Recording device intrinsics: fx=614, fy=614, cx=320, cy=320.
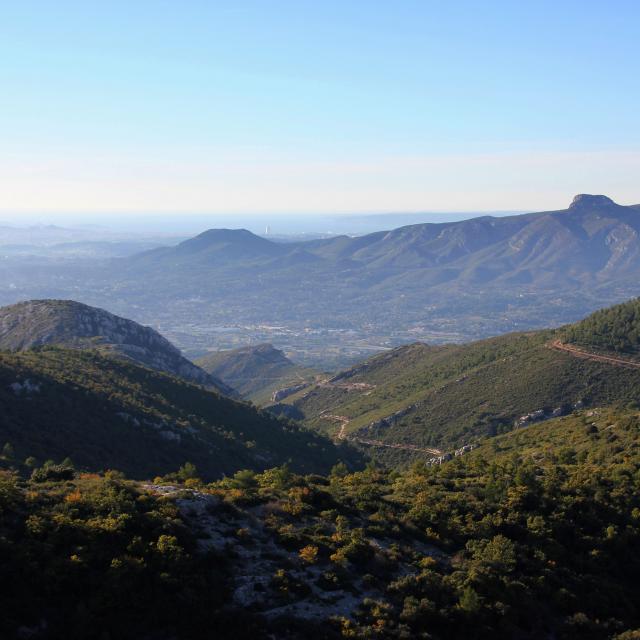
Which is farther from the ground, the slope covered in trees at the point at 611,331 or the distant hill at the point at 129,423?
the slope covered in trees at the point at 611,331

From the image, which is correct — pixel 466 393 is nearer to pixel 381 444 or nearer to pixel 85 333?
pixel 381 444

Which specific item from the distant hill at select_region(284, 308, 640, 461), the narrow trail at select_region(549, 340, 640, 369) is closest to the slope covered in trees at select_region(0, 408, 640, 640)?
the distant hill at select_region(284, 308, 640, 461)

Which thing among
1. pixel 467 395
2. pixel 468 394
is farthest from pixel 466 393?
pixel 467 395

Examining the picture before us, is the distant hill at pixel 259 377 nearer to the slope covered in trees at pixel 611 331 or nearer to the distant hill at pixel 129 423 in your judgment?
the distant hill at pixel 129 423

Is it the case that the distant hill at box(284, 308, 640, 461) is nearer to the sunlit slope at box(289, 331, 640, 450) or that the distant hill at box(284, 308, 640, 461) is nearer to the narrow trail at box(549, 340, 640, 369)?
the sunlit slope at box(289, 331, 640, 450)

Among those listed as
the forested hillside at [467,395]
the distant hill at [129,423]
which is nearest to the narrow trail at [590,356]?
the forested hillside at [467,395]

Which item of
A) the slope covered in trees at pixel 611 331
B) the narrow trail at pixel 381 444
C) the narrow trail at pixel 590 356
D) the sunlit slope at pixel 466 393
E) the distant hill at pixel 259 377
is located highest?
the slope covered in trees at pixel 611 331
